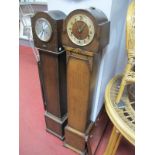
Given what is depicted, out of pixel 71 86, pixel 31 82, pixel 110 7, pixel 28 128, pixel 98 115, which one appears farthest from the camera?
pixel 31 82

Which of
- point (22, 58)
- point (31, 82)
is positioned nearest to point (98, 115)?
point (31, 82)

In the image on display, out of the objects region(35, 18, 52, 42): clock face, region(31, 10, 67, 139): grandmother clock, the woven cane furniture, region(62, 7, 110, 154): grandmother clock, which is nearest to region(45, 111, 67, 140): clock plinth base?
region(31, 10, 67, 139): grandmother clock

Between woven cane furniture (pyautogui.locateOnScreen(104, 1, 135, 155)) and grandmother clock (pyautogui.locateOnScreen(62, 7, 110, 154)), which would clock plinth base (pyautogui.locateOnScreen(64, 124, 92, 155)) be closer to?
grandmother clock (pyautogui.locateOnScreen(62, 7, 110, 154))

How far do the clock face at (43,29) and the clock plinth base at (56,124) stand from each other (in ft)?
2.20

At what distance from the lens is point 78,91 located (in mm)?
1072

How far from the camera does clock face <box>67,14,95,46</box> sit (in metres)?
0.84

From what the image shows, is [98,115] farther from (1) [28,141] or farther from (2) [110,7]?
(2) [110,7]

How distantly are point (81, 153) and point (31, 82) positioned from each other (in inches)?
50.9

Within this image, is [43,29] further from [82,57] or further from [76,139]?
[76,139]

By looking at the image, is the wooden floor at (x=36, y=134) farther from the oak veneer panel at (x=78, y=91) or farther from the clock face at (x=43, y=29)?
the clock face at (x=43, y=29)

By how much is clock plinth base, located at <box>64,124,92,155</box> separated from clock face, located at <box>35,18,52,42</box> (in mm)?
707

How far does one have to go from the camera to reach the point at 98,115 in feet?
4.56

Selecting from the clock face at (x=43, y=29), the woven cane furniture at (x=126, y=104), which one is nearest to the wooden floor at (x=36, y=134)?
the woven cane furniture at (x=126, y=104)

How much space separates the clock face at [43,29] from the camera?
38.9 inches
